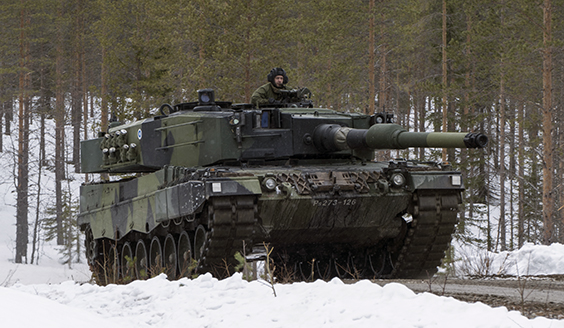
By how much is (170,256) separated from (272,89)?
3564mm

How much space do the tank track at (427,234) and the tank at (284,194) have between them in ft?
0.06

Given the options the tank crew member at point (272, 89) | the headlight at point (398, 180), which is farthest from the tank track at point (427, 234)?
the tank crew member at point (272, 89)

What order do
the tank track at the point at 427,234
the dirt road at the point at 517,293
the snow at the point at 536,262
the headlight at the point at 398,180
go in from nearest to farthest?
the dirt road at the point at 517,293, the headlight at the point at 398,180, the tank track at the point at 427,234, the snow at the point at 536,262

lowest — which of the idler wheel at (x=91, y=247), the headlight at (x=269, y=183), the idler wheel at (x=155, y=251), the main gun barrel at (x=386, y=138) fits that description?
the idler wheel at (x=91, y=247)

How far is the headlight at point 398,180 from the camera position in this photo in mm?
10633

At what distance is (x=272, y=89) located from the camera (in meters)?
13.1

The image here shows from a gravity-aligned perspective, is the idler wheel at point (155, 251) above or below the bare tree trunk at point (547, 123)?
below

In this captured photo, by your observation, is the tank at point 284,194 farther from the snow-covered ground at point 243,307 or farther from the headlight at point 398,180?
the snow-covered ground at point 243,307

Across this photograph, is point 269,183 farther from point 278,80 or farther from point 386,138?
point 278,80

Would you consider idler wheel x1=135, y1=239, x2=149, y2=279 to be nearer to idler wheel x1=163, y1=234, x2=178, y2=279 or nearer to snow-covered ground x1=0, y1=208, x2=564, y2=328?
idler wheel x1=163, y1=234, x2=178, y2=279

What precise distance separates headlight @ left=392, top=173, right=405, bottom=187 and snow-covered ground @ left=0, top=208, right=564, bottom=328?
4.20 m

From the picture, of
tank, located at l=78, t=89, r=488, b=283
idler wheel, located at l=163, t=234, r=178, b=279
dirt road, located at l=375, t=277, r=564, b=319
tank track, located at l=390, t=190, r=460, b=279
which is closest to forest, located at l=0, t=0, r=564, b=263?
tank track, located at l=390, t=190, r=460, b=279

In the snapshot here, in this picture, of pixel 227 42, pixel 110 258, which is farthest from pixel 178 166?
pixel 227 42

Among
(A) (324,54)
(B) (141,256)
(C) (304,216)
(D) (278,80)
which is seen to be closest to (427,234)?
(C) (304,216)
